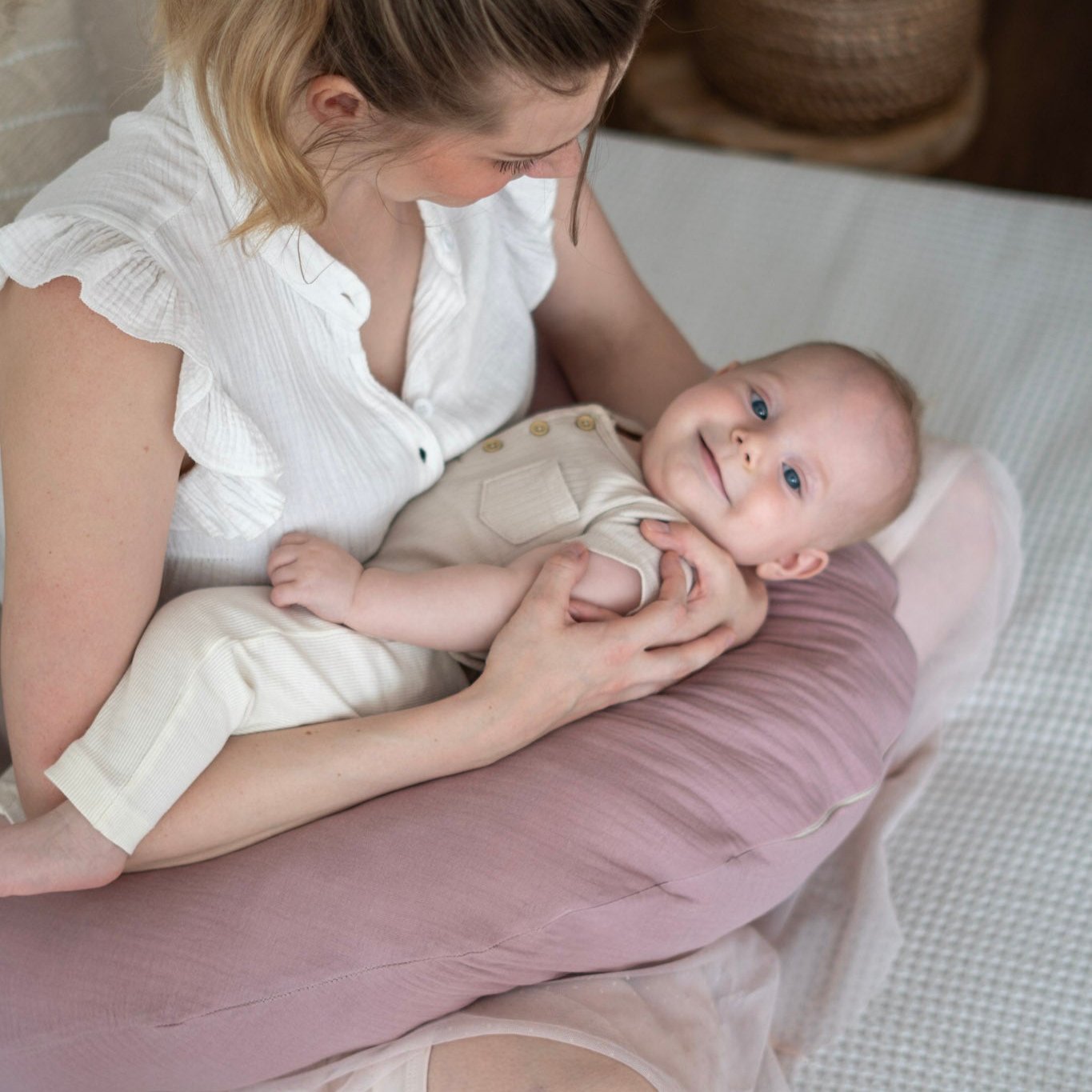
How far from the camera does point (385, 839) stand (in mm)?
1083

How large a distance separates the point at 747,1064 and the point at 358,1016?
1.27 feet

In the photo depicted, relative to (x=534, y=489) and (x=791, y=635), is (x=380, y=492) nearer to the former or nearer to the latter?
(x=534, y=489)

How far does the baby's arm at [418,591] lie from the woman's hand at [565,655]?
0.03 metres

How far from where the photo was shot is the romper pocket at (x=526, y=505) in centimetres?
125

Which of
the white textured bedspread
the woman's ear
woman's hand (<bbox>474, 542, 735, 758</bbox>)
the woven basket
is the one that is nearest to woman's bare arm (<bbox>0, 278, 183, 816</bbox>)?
the woman's ear

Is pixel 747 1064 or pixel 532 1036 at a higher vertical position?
pixel 532 1036

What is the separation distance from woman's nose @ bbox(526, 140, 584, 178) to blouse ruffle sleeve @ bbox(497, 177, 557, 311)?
0.84 feet

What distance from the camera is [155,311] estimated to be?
938 mm

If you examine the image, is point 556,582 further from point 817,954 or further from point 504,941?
point 817,954

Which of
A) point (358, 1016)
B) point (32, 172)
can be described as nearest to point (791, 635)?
point (358, 1016)

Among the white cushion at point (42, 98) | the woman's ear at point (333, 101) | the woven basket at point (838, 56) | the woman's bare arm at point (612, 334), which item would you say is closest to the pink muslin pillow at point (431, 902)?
the woman's bare arm at point (612, 334)

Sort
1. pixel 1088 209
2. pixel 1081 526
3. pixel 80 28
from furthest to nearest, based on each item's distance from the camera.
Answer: pixel 1088 209
pixel 1081 526
pixel 80 28

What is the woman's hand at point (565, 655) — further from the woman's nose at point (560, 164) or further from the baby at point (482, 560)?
the woman's nose at point (560, 164)

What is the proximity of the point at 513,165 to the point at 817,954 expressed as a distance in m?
0.89
